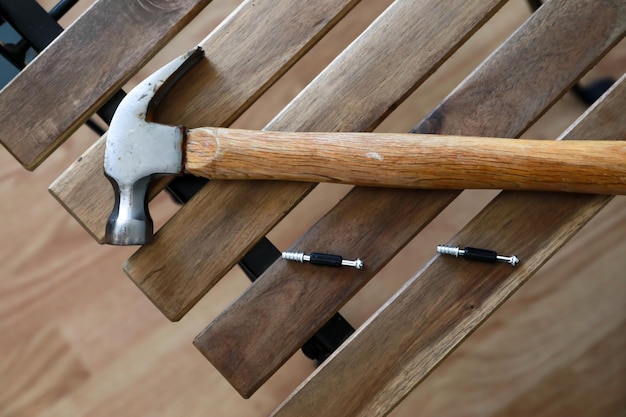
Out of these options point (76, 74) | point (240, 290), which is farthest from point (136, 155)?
point (240, 290)

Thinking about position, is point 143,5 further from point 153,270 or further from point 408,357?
point 408,357

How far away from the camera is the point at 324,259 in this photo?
0.81 m

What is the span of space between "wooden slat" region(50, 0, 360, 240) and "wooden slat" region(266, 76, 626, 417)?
0.29 metres

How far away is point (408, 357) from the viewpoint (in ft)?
2.64

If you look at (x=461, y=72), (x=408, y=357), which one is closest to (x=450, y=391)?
(x=408, y=357)

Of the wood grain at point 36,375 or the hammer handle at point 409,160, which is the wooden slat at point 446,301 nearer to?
the hammer handle at point 409,160

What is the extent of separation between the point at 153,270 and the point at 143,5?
32 centimetres

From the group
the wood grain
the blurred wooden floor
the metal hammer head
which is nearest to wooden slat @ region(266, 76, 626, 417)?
the metal hammer head

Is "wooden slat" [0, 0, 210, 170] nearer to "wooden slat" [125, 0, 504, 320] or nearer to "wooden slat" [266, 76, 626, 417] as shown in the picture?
"wooden slat" [125, 0, 504, 320]

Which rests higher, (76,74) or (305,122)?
(76,74)

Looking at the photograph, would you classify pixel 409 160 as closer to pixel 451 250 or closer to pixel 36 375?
pixel 451 250

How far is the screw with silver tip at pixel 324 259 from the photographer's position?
81cm

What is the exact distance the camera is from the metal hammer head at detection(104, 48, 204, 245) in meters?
0.80

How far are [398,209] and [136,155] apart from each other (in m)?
0.31
